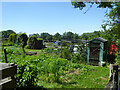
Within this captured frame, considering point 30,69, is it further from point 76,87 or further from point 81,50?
point 81,50

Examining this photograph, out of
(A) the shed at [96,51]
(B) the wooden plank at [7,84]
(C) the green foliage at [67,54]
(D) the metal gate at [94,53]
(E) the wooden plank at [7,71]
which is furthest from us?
(C) the green foliage at [67,54]

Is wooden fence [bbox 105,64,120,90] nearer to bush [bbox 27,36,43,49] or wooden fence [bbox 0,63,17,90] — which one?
wooden fence [bbox 0,63,17,90]

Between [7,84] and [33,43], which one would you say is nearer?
[7,84]

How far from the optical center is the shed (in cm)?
632

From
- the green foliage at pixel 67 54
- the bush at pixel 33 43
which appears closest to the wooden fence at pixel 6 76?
the green foliage at pixel 67 54

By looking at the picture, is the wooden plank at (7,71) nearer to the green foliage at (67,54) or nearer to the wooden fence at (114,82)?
the wooden fence at (114,82)

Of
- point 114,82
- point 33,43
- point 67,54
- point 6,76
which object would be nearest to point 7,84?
point 6,76

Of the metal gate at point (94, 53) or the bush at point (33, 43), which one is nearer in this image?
the metal gate at point (94, 53)

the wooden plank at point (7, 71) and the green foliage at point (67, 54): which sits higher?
the wooden plank at point (7, 71)

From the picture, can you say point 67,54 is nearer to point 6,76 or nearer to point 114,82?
point 114,82

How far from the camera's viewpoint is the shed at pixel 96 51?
632cm

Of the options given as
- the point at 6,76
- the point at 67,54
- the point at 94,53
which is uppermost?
the point at 6,76

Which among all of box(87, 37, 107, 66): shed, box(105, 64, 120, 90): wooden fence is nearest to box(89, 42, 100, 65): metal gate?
box(87, 37, 107, 66): shed

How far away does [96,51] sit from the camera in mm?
6512
